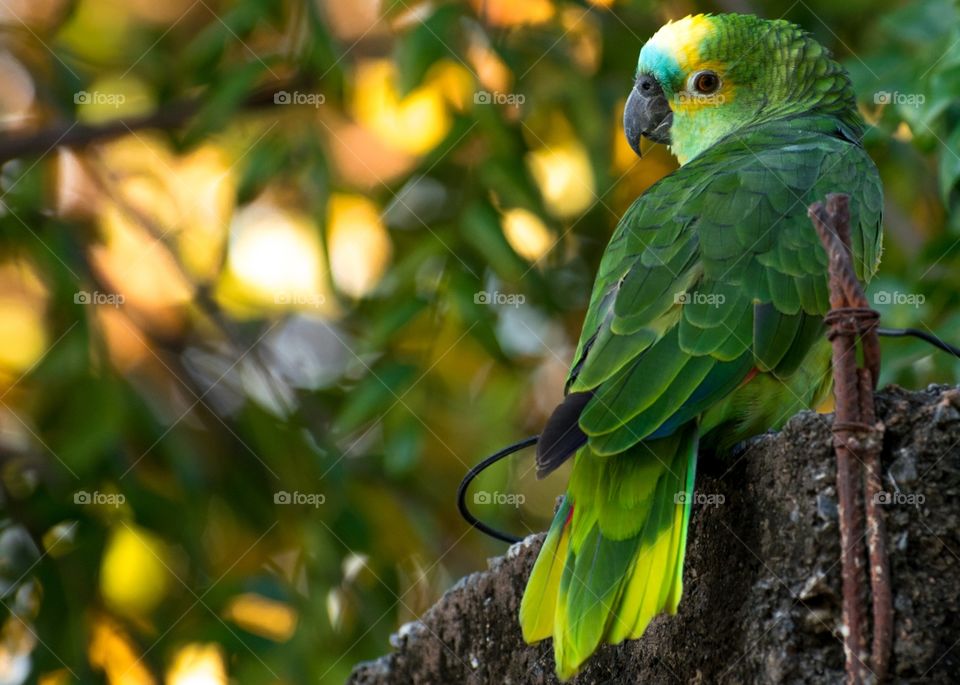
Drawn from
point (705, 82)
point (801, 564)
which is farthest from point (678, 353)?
point (705, 82)

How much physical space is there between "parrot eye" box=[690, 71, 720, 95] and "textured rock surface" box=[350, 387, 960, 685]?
1.52 meters

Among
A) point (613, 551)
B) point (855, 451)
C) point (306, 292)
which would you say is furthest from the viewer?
point (306, 292)

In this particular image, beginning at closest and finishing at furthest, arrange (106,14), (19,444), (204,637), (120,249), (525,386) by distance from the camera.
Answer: (204,637) → (525,386) → (19,444) → (120,249) → (106,14)

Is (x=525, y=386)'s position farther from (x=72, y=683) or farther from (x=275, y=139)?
(x=72, y=683)

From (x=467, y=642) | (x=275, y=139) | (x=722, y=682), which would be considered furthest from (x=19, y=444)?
(x=722, y=682)

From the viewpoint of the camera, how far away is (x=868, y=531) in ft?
4.66

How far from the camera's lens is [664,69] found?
3164mm

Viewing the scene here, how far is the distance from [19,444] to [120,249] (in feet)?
3.10

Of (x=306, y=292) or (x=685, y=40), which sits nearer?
(x=685, y=40)

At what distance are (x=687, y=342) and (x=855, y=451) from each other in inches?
26.8

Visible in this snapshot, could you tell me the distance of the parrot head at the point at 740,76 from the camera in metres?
3.08

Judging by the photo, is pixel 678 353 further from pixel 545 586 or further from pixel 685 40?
pixel 685 40

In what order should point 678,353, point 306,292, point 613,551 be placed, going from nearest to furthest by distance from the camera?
point 613,551 → point 678,353 → point 306,292

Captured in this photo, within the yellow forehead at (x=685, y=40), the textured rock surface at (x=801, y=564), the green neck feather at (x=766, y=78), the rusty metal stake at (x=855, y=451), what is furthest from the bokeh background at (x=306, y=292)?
the rusty metal stake at (x=855, y=451)
